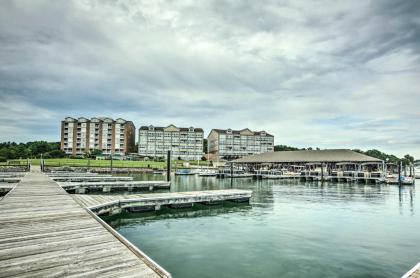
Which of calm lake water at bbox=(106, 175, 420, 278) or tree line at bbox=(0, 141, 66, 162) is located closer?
calm lake water at bbox=(106, 175, 420, 278)

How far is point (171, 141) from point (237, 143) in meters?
30.9

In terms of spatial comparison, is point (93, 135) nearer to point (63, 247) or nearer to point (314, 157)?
point (314, 157)

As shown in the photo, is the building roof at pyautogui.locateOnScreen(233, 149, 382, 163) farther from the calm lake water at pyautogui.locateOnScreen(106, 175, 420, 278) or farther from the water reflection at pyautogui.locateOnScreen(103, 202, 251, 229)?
the water reflection at pyautogui.locateOnScreen(103, 202, 251, 229)

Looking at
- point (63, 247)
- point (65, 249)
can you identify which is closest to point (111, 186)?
point (63, 247)

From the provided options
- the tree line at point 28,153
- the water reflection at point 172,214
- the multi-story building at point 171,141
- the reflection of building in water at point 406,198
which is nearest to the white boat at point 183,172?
the multi-story building at point 171,141

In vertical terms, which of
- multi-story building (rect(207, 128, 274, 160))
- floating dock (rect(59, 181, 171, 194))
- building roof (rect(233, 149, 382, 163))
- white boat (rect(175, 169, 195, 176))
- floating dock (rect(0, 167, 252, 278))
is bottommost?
white boat (rect(175, 169, 195, 176))

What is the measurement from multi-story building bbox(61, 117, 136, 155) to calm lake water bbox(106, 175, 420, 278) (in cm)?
10196

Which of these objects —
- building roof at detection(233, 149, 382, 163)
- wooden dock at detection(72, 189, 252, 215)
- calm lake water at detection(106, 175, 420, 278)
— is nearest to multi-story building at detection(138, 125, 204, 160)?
building roof at detection(233, 149, 382, 163)

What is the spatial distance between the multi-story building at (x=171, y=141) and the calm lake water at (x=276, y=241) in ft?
341

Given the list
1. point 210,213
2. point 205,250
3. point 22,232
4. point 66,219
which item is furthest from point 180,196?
point 22,232

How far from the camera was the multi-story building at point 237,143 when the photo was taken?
427 ft

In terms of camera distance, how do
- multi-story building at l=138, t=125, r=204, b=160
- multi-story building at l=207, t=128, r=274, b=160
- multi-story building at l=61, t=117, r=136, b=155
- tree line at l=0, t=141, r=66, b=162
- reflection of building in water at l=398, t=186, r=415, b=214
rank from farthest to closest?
multi-story building at l=207, t=128, r=274, b=160
multi-story building at l=138, t=125, r=204, b=160
multi-story building at l=61, t=117, r=136, b=155
tree line at l=0, t=141, r=66, b=162
reflection of building in water at l=398, t=186, r=415, b=214

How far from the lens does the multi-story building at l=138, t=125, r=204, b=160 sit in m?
123

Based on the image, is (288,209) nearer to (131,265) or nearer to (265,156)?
(131,265)
